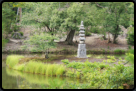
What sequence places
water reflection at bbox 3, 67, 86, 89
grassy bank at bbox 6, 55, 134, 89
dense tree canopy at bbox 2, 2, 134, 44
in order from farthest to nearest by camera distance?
1. dense tree canopy at bbox 2, 2, 134, 44
2. water reflection at bbox 3, 67, 86, 89
3. grassy bank at bbox 6, 55, 134, 89

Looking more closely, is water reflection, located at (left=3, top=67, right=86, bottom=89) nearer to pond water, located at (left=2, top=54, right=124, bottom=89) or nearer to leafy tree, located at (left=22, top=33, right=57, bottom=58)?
pond water, located at (left=2, top=54, right=124, bottom=89)

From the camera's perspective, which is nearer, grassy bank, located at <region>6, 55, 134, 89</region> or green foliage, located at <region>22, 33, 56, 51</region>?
grassy bank, located at <region>6, 55, 134, 89</region>

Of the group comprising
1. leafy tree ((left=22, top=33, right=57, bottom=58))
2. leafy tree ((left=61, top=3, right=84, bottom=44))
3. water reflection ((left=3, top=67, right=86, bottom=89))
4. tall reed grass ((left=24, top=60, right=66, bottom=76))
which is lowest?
water reflection ((left=3, top=67, right=86, bottom=89))

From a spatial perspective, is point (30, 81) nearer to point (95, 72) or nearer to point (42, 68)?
point (42, 68)

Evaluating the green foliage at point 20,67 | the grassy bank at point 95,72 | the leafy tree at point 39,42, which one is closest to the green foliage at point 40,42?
the leafy tree at point 39,42

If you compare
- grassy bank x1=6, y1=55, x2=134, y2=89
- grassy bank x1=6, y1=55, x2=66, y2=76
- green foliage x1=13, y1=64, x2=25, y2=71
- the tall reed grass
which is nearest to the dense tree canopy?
green foliage x1=13, y1=64, x2=25, y2=71

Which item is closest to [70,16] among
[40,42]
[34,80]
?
[40,42]

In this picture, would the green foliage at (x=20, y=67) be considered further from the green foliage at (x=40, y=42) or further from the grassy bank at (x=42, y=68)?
the green foliage at (x=40, y=42)

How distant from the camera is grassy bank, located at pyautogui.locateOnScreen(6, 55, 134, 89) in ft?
20.6

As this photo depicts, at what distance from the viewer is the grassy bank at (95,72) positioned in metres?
6.28

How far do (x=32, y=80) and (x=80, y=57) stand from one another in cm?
557

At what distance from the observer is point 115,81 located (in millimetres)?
6398

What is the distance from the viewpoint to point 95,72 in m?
7.03

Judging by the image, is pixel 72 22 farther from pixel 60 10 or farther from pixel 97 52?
pixel 97 52
